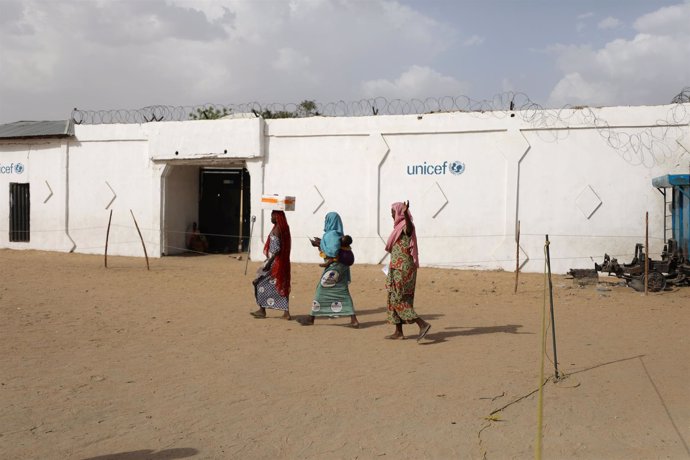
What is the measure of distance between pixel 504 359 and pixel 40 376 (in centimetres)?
425

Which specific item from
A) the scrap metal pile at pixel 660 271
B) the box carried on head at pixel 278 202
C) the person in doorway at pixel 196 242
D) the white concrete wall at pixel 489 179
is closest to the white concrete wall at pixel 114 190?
the person in doorway at pixel 196 242

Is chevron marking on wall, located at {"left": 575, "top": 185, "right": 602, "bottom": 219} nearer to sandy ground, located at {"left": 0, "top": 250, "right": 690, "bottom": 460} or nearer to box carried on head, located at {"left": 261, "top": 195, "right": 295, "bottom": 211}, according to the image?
sandy ground, located at {"left": 0, "top": 250, "right": 690, "bottom": 460}

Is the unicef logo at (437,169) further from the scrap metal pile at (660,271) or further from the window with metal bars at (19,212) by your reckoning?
the window with metal bars at (19,212)

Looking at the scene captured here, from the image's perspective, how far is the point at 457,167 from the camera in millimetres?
15031

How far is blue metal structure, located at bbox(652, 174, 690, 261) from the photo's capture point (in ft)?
37.8

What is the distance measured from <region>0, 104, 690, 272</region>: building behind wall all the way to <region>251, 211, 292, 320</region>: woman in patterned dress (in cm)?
694

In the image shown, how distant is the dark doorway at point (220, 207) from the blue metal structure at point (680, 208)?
11409 millimetres

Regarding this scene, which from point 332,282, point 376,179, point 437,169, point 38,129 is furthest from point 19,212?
point 332,282

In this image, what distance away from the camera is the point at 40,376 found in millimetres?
5781

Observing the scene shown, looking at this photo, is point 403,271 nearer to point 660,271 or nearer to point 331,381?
point 331,381

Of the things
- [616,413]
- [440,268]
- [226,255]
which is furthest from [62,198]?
[616,413]

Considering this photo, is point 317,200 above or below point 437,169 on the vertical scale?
below

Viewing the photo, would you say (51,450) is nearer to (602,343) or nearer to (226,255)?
(602,343)

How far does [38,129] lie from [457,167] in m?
12.2
